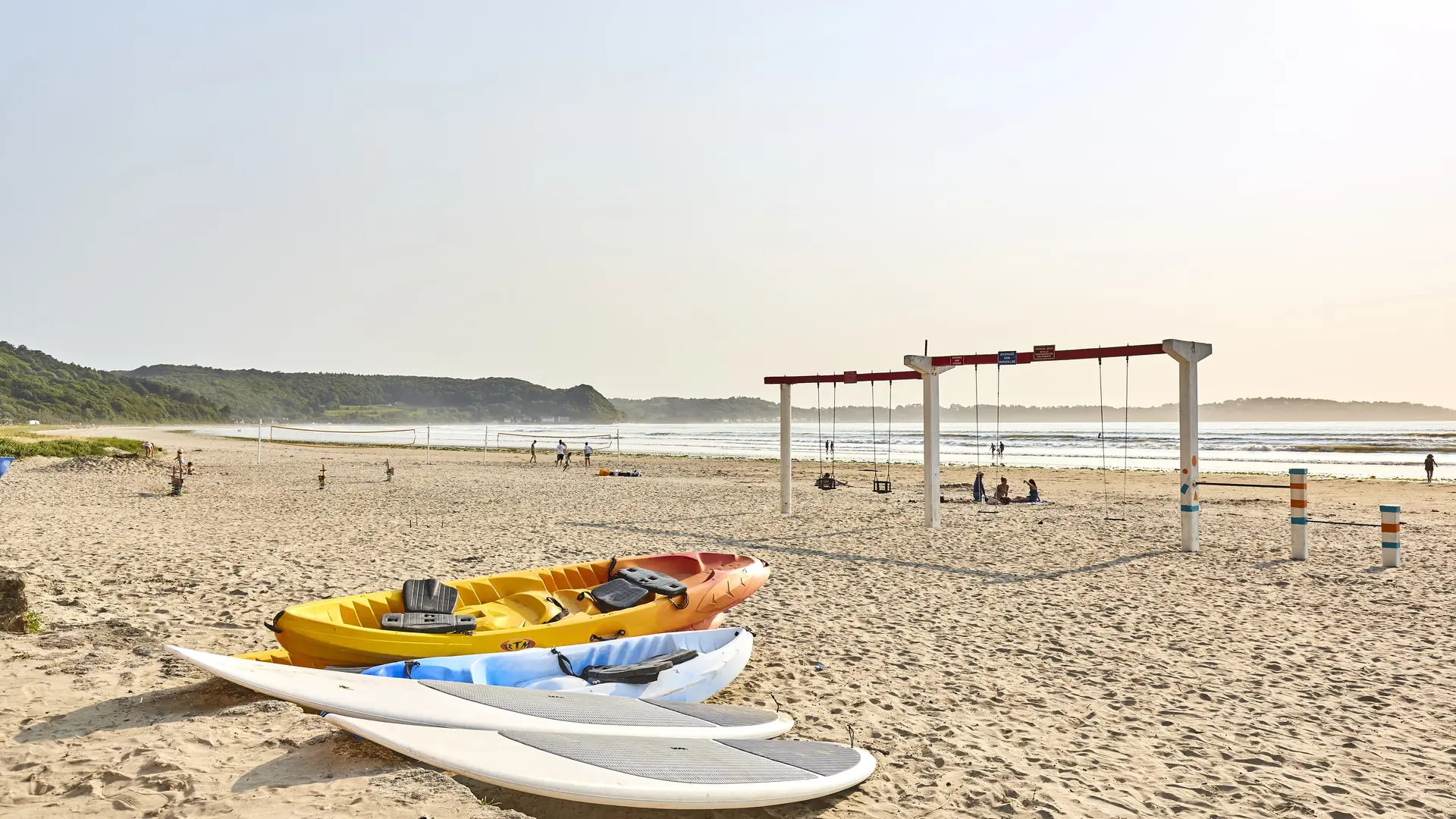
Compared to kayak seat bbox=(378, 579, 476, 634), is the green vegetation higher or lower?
higher

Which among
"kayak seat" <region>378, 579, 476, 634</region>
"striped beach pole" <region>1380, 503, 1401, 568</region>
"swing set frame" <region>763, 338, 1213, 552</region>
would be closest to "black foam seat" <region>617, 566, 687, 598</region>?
"kayak seat" <region>378, 579, 476, 634</region>

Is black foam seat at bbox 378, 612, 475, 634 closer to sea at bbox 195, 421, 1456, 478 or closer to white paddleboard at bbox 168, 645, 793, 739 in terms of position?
white paddleboard at bbox 168, 645, 793, 739

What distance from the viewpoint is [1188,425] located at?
12078mm

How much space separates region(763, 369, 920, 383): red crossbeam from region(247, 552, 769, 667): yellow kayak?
8601 mm

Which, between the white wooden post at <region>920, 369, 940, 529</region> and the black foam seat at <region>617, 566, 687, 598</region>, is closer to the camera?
the black foam seat at <region>617, 566, 687, 598</region>

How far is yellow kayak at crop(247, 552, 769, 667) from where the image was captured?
5059 mm

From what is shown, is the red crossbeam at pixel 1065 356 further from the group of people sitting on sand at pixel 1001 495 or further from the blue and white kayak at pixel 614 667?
the blue and white kayak at pixel 614 667

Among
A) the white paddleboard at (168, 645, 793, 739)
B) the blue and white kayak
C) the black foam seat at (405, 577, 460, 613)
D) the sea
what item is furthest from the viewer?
the sea

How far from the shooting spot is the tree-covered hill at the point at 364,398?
170 m

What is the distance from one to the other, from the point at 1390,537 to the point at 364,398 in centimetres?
20236

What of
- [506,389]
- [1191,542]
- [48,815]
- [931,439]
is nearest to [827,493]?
[931,439]

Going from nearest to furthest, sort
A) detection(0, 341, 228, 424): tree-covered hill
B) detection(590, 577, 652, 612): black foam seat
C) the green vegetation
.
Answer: detection(590, 577, 652, 612): black foam seat, the green vegetation, detection(0, 341, 228, 424): tree-covered hill

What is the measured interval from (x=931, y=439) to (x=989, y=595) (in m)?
5.23

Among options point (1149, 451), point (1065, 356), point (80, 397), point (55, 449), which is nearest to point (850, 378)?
point (1065, 356)
